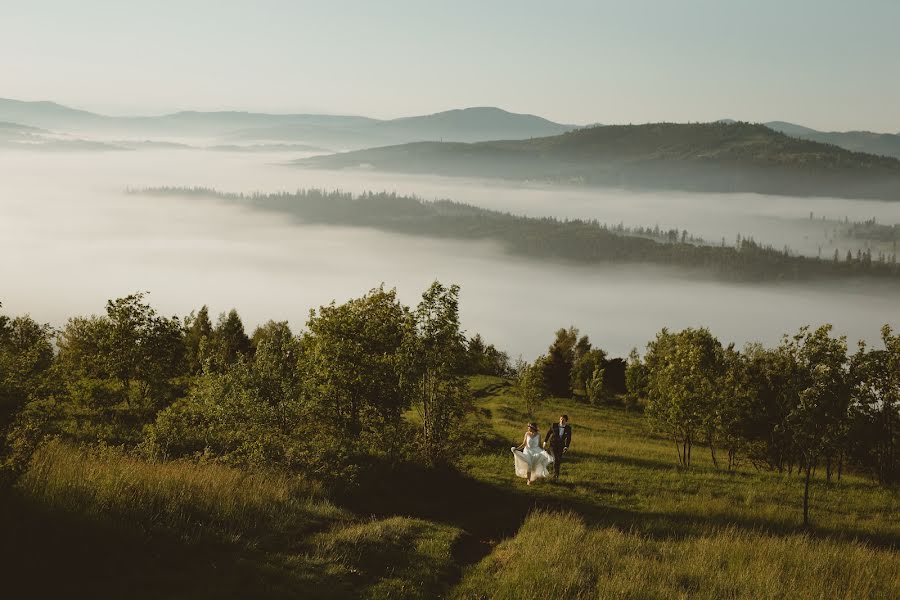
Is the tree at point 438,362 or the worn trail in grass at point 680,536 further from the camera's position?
the tree at point 438,362

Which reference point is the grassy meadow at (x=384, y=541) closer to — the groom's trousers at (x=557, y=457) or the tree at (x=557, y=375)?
the groom's trousers at (x=557, y=457)

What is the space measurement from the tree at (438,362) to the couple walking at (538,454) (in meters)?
3.16

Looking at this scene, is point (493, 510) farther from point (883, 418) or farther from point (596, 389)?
point (596, 389)

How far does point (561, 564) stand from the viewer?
11.7 meters

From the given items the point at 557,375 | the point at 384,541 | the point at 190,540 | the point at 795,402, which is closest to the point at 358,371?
the point at 384,541

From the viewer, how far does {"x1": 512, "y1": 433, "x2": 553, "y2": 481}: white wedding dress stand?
871 inches

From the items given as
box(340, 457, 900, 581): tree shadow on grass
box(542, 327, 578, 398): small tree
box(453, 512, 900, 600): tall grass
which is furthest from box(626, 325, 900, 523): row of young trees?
box(542, 327, 578, 398): small tree

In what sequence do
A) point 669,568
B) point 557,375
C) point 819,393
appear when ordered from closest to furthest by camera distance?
1. point 669,568
2. point 819,393
3. point 557,375

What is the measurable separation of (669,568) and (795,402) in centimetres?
854

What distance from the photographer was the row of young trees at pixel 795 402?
56.0 feet

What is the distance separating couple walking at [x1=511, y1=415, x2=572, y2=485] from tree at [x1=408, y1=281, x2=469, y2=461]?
10.4 ft

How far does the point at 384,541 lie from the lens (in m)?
12.4

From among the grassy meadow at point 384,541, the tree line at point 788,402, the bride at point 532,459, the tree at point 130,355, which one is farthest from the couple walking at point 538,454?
the tree at point 130,355

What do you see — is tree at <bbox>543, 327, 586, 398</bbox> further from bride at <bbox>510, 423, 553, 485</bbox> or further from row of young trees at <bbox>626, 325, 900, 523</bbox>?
bride at <bbox>510, 423, 553, 485</bbox>
